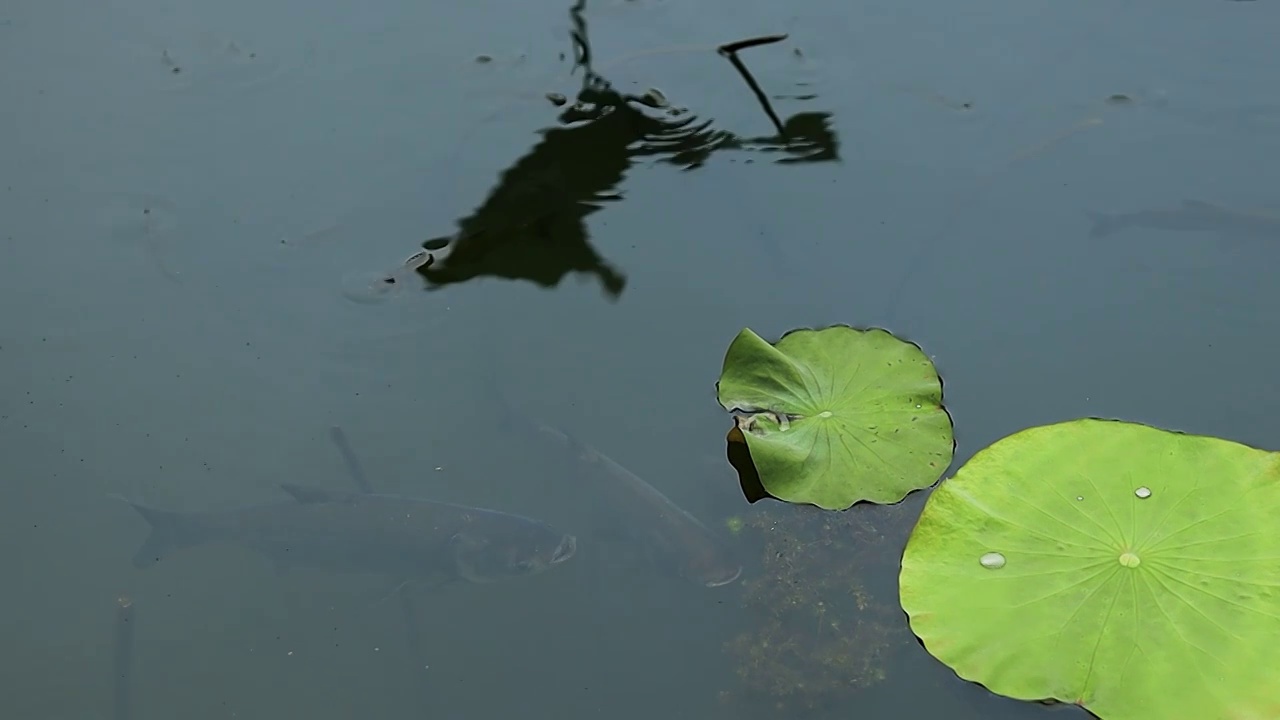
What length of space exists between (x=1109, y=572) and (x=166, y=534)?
2.13 metres

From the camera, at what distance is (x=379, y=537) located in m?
2.64

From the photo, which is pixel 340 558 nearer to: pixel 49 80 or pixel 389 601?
pixel 389 601

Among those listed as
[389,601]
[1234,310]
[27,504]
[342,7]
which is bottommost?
[1234,310]

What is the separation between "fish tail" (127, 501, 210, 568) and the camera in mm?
2660

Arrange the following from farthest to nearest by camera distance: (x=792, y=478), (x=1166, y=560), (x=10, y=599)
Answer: (x=10, y=599)
(x=792, y=478)
(x=1166, y=560)

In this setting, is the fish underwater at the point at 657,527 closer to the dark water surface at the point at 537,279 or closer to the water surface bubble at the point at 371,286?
the dark water surface at the point at 537,279

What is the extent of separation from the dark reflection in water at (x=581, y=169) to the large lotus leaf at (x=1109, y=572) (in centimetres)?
129

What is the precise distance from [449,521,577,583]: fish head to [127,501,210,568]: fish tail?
633 mm

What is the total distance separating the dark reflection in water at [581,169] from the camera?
3229mm

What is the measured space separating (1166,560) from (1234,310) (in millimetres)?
1156

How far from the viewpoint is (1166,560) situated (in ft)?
6.86

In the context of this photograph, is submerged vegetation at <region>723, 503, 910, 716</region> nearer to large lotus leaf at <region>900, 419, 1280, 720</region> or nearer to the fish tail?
large lotus leaf at <region>900, 419, 1280, 720</region>

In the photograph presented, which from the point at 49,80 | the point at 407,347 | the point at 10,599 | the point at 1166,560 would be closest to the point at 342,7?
the point at 49,80

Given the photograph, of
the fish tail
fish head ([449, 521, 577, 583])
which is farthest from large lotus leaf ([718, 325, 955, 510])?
the fish tail
